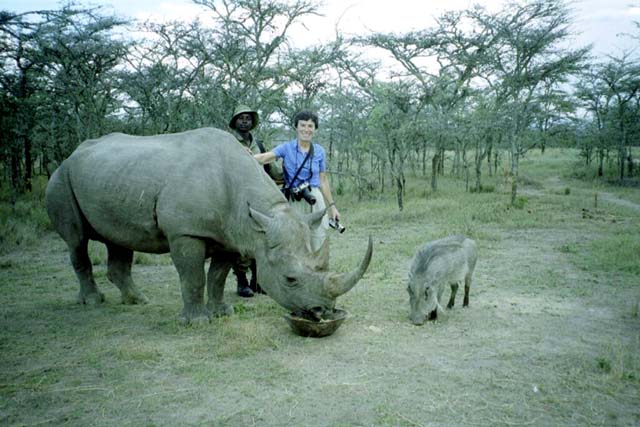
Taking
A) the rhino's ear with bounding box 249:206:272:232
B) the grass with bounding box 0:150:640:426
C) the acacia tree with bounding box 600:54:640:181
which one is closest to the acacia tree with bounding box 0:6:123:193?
the grass with bounding box 0:150:640:426

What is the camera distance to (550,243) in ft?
33.3

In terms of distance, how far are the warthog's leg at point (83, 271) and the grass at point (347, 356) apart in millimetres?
243

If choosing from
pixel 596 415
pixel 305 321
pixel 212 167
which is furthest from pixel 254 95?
pixel 596 415

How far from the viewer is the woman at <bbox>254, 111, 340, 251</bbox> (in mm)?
5914

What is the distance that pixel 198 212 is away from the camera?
502 cm

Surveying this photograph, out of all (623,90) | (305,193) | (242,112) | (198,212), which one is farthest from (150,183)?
(623,90)

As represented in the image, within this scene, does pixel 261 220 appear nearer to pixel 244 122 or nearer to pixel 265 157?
pixel 265 157

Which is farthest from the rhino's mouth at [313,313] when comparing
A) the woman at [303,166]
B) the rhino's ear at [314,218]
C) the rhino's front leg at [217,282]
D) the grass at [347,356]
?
the woman at [303,166]

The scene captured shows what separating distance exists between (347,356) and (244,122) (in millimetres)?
3701

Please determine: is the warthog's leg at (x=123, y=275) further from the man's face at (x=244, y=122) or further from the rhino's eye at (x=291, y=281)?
the rhino's eye at (x=291, y=281)

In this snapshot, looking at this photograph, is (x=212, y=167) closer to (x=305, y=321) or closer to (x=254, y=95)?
(x=305, y=321)

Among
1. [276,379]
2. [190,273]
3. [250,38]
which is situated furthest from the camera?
[250,38]

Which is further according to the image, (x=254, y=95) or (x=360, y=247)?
(x=254, y=95)

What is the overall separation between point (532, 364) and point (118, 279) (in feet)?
15.8
